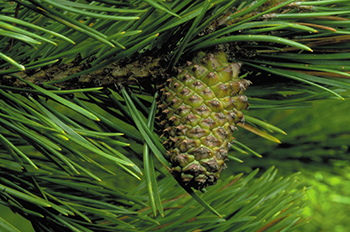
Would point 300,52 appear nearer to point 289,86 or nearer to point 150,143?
point 289,86

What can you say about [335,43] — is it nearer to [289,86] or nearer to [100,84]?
[289,86]

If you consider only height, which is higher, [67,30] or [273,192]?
[67,30]

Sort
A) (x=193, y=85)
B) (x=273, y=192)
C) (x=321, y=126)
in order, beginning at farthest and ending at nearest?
Answer: (x=321, y=126), (x=273, y=192), (x=193, y=85)

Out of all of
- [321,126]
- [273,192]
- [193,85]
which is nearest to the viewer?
[193,85]

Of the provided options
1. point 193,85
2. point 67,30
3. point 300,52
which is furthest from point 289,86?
point 67,30

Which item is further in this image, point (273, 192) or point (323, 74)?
point (273, 192)

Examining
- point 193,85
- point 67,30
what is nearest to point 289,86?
point 193,85
